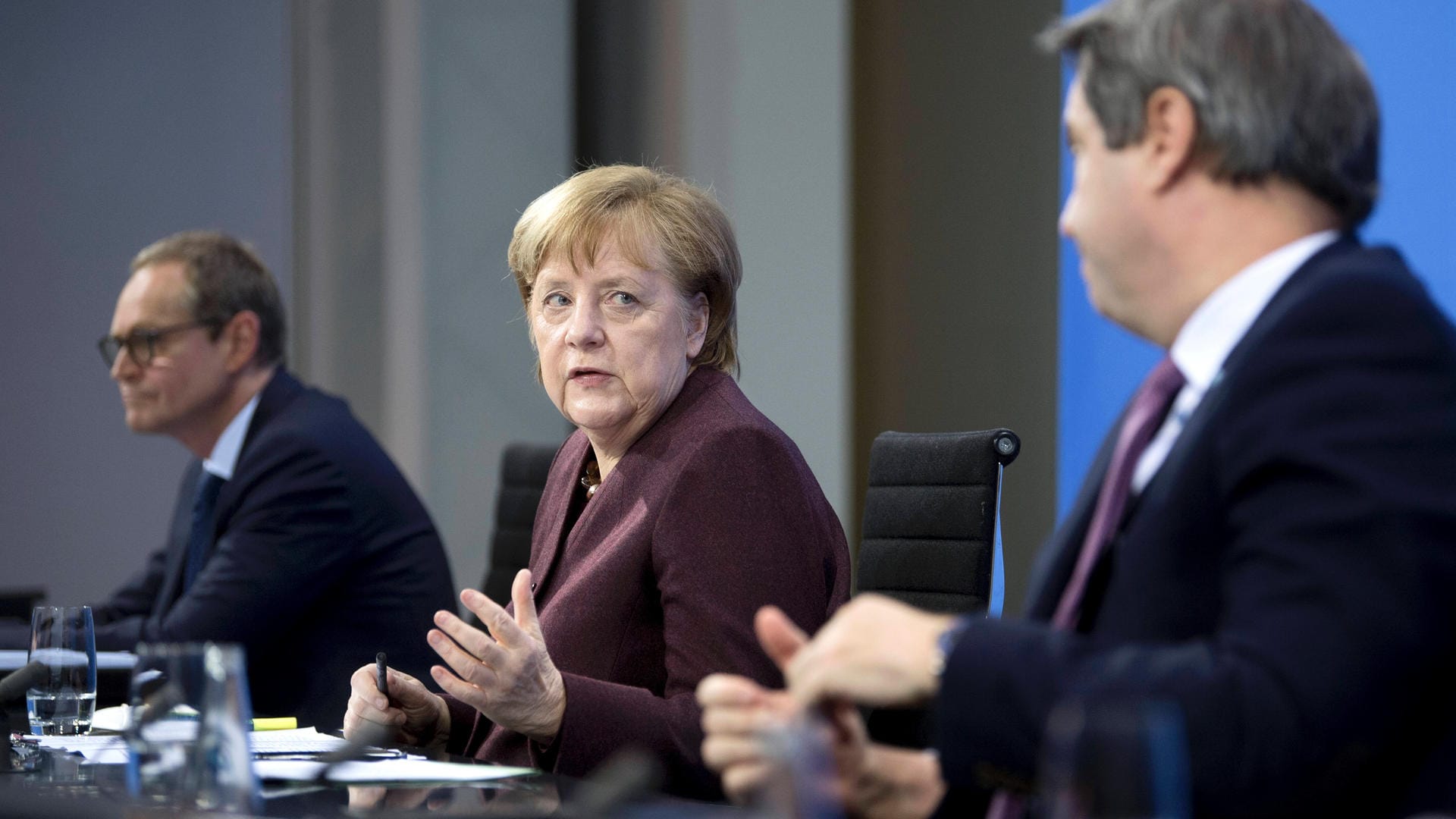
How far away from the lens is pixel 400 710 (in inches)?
74.2

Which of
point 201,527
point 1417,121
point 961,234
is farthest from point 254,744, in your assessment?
point 961,234

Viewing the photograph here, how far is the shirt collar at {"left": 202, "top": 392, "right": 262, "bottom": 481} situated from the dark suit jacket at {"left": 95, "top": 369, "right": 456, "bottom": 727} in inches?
3.6

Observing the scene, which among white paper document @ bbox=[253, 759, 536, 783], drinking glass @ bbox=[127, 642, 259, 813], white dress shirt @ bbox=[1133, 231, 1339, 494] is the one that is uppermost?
white dress shirt @ bbox=[1133, 231, 1339, 494]

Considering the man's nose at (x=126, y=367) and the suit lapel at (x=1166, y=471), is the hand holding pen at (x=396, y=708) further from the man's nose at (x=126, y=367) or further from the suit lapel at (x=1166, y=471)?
the man's nose at (x=126, y=367)

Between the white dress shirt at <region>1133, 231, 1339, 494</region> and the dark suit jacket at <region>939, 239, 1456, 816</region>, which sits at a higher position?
the white dress shirt at <region>1133, 231, 1339, 494</region>

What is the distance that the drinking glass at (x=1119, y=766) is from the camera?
0.70m

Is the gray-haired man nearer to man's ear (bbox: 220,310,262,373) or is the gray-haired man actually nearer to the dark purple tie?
the dark purple tie

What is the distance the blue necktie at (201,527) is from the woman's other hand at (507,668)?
4.94 ft

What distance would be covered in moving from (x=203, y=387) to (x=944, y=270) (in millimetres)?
2038

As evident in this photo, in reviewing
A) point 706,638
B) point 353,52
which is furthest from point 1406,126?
point 353,52

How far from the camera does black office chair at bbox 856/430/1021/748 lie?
211cm

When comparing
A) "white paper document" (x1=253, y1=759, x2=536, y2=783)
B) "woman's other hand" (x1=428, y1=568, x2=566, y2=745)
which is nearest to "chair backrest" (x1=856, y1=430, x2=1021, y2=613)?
"woman's other hand" (x1=428, y1=568, x2=566, y2=745)

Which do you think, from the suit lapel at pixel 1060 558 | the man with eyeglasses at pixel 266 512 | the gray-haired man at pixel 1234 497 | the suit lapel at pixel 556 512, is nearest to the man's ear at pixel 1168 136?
the gray-haired man at pixel 1234 497

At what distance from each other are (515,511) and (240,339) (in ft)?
2.30
